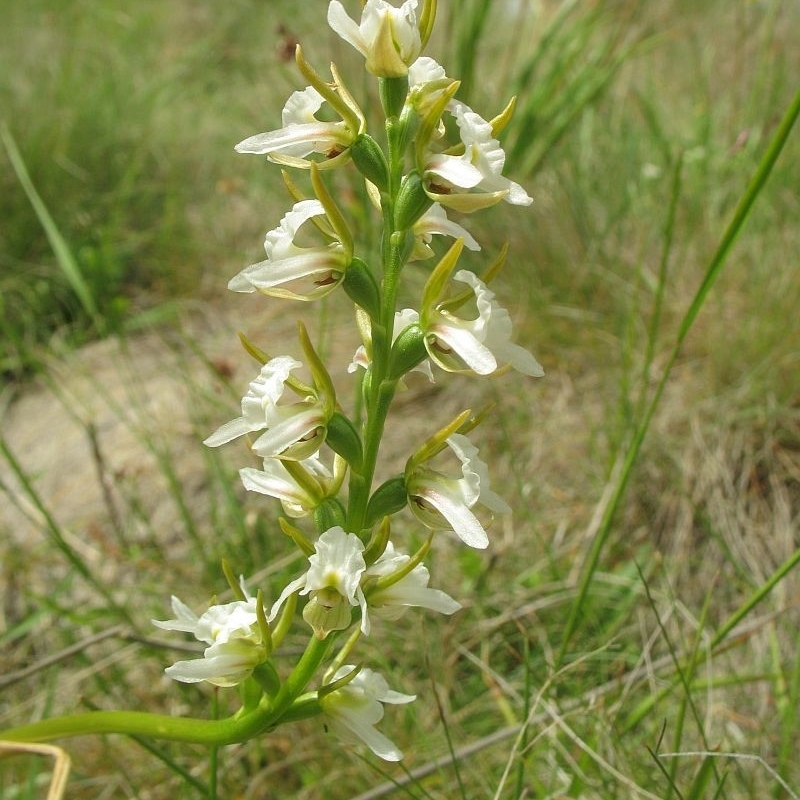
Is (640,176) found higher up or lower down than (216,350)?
higher up

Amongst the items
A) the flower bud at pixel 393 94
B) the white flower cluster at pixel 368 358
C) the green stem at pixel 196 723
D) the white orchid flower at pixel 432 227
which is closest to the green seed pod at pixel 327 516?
the white flower cluster at pixel 368 358

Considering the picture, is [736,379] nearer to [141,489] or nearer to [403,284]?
[403,284]

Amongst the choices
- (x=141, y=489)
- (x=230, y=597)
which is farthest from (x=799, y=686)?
(x=141, y=489)

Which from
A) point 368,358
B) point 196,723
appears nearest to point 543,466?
point 368,358

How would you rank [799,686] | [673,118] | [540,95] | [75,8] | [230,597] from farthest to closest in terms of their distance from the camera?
[75,8]
[673,118]
[540,95]
[230,597]
[799,686]

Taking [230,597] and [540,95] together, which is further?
[540,95]

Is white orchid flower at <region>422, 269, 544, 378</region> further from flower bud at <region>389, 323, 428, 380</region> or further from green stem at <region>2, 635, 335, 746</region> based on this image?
green stem at <region>2, 635, 335, 746</region>

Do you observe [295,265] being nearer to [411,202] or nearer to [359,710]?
[411,202]
